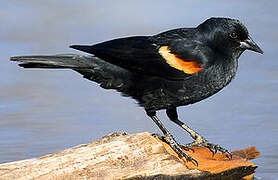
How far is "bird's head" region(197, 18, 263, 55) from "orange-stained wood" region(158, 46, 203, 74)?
0.42 metres

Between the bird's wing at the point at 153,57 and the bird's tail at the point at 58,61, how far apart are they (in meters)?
0.15

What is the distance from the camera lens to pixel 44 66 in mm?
5016

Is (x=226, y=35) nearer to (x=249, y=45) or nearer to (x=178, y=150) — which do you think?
(x=249, y=45)

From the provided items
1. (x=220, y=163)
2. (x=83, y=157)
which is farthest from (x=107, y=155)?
(x=220, y=163)

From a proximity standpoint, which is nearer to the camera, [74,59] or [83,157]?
[83,157]

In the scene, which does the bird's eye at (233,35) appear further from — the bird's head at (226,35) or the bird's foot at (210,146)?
the bird's foot at (210,146)

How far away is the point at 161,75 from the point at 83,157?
142cm

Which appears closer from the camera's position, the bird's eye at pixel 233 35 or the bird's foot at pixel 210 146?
the bird's eye at pixel 233 35

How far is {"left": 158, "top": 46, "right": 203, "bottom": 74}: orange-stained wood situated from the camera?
5.02 meters

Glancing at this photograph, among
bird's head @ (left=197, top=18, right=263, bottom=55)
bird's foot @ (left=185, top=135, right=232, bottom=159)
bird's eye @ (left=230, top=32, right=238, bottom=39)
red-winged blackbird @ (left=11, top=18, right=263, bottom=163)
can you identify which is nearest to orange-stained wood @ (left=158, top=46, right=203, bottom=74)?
red-winged blackbird @ (left=11, top=18, right=263, bottom=163)

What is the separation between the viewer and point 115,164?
438cm

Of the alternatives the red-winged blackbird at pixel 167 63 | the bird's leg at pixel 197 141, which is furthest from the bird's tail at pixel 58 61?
the bird's leg at pixel 197 141

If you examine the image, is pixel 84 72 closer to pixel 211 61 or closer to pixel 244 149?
pixel 211 61

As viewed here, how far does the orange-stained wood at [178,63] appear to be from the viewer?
5.02 metres
